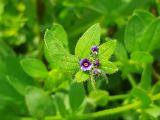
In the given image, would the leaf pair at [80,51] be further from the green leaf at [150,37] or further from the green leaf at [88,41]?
the green leaf at [150,37]

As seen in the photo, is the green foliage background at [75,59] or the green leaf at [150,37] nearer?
the green foliage background at [75,59]

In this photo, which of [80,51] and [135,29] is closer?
[80,51]

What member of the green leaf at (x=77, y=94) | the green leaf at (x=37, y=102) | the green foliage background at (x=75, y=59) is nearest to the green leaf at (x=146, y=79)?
the green foliage background at (x=75, y=59)

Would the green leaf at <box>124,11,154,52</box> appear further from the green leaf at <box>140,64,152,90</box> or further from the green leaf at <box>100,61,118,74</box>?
the green leaf at <box>100,61,118,74</box>

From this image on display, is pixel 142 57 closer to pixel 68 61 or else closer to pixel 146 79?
pixel 146 79

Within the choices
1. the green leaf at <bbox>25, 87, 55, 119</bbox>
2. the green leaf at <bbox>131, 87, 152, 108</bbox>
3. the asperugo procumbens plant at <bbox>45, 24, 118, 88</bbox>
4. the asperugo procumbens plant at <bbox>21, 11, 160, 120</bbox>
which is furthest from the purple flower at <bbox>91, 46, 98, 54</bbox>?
the green leaf at <bbox>25, 87, 55, 119</bbox>

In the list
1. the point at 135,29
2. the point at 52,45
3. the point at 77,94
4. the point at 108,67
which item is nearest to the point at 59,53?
the point at 52,45

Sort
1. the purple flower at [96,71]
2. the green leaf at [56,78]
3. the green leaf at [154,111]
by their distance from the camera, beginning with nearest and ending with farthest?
the purple flower at [96,71]
the green leaf at [154,111]
the green leaf at [56,78]
